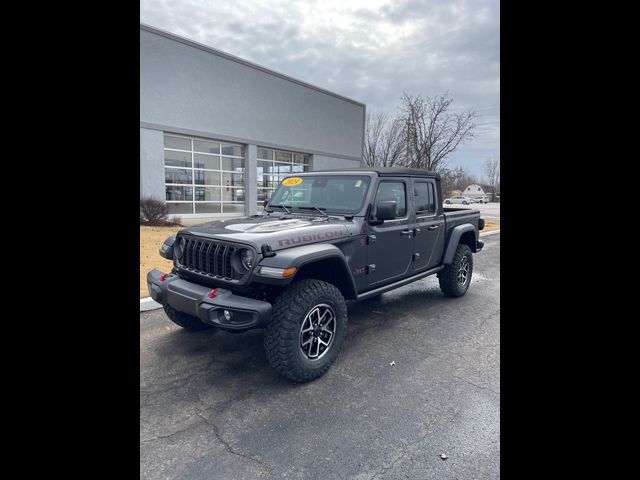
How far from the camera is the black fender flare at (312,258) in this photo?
296 centimetres

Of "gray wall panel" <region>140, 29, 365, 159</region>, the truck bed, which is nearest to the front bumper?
the truck bed

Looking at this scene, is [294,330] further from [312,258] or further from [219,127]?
[219,127]

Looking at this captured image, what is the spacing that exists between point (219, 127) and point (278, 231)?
14721mm

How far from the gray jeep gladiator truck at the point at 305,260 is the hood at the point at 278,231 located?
0.03ft

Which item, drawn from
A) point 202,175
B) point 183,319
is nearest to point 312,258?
point 183,319

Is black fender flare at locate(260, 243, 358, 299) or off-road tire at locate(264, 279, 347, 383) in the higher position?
black fender flare at locate(260, 243, 358, 299)

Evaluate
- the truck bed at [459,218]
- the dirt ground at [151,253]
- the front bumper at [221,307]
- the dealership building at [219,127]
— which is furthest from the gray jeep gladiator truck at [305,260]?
the dealership building at [219,127]

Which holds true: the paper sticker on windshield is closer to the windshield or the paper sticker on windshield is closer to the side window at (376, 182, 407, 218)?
the windshield

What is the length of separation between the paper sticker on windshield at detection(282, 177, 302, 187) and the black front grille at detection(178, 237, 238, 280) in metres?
1.64

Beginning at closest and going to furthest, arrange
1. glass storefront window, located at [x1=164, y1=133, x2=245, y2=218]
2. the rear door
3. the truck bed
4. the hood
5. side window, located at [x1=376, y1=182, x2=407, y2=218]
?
the hood < side window, located at [x1=376, y1=182, x2=407, y2=218] < the rear door < the truck bed < glass storefront window, located at [x1=164, y1=133, x2=245, y2=218]

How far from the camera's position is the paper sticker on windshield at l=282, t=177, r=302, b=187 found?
4719 mm
